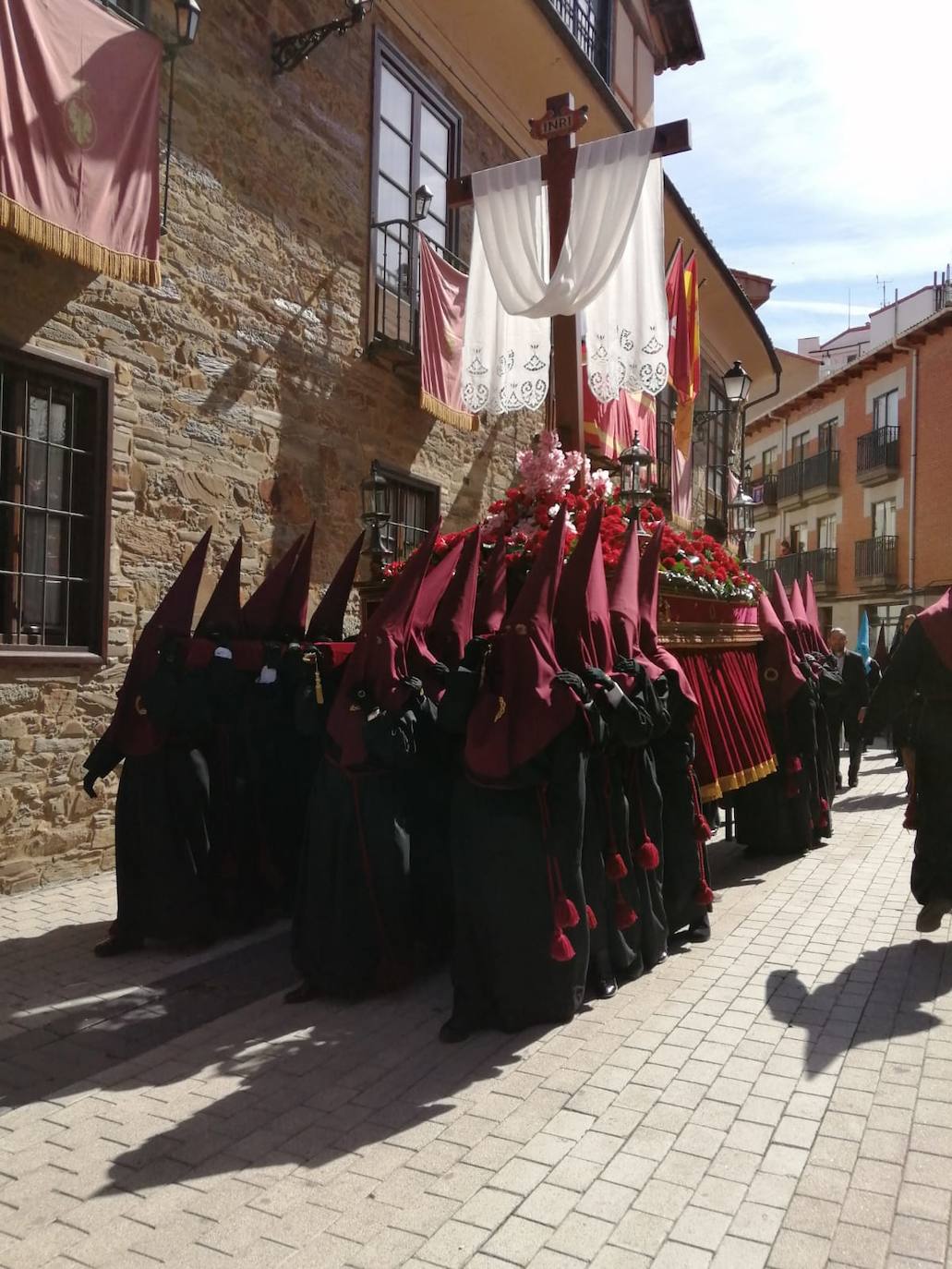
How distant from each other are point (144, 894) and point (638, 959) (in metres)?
Result: 2.42

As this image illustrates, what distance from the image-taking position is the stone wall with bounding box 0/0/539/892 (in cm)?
680

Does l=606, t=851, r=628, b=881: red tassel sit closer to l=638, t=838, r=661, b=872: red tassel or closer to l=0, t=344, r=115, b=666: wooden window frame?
l=638, t=838, r=661, b=872: red tassel

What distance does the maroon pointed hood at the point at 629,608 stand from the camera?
4.77 metres

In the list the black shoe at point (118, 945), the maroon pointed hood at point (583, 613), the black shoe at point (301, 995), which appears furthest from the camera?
the black shoe at point (118, 945)

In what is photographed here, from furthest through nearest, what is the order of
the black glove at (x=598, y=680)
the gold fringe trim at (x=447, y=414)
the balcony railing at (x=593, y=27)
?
1. the balcony railing at (x=593, y=27)
2. the gold fringe trim at (x=447, y=414)
3. the black glove at (x=598, y=680)

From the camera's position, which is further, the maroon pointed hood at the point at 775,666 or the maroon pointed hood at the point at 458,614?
the maroon pointed hood at the point at 775,666

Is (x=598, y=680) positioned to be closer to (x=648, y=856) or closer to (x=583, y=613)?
(x=583, y=613)

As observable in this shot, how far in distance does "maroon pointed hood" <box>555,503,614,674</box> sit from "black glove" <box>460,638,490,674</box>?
355mm

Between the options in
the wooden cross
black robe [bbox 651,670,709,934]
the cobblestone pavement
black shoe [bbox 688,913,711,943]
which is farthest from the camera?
the wooden cross

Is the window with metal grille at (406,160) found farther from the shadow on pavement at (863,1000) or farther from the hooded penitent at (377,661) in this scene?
the shadow on pavement at (863,1000)

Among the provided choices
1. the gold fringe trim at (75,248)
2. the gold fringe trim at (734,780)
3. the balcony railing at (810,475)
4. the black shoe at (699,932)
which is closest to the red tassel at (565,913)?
the black shoe at (699,932)

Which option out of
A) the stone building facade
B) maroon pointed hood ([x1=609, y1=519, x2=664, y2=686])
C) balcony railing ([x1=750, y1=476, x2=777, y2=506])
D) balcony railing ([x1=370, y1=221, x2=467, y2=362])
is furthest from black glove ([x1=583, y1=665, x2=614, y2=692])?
balcony railing ([x1=750, y1=476, x2=777, y2=506])

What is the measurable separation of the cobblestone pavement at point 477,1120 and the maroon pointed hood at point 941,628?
149 cm

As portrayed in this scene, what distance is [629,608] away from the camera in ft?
16.2
